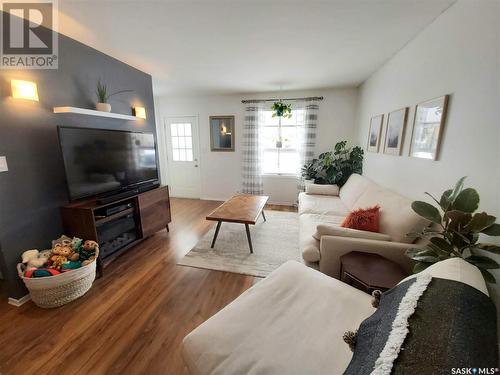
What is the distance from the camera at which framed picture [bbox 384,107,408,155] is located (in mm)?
2281

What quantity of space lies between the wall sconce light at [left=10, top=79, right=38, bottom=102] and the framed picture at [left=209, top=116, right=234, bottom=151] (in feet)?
10.5

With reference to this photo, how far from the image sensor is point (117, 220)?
2.49 metres

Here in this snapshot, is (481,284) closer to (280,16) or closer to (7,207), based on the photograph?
(280,16)

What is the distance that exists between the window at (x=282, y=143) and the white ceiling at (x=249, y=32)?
4.33ft

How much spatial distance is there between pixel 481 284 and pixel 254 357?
911mm

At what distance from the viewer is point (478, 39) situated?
4.40 feet

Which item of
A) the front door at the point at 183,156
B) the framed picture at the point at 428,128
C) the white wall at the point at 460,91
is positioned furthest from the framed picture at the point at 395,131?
the front door at the point at 183,156

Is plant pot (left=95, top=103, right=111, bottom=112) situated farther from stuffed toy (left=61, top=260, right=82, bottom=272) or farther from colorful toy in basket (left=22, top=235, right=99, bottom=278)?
stuffed toy (left=61, top=260, right=82, bottom=272)

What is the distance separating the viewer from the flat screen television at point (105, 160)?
198 centimetres

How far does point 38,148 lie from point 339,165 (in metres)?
4.13

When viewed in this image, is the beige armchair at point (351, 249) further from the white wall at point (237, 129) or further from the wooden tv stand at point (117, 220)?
the white wall at point (237, 129)

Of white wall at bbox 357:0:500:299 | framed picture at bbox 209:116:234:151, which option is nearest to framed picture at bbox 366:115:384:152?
white wall at bbox 357:0:500:299

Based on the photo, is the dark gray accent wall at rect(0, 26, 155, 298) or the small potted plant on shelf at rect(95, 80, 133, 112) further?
the small potted plant on shelf at rect(95, 80, 133, 112)

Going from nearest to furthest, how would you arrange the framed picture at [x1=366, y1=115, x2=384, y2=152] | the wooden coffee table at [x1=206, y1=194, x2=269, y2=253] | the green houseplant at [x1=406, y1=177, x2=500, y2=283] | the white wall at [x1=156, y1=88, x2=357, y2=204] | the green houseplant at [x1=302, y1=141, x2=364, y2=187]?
the green houseplant at [x1=406, y1=177, x2=500, y2=283] → the wooden coffee table at [x1=206, y1=194, x2=269, y2=253] → the framed picture at [x1=366, y1=115, x2=384, y2=152] → the green houseplant at [x1=302, y1=141, x2=364, y2=187] → the white wall at [x1=156, y1=88, x2=357, y2=204]
